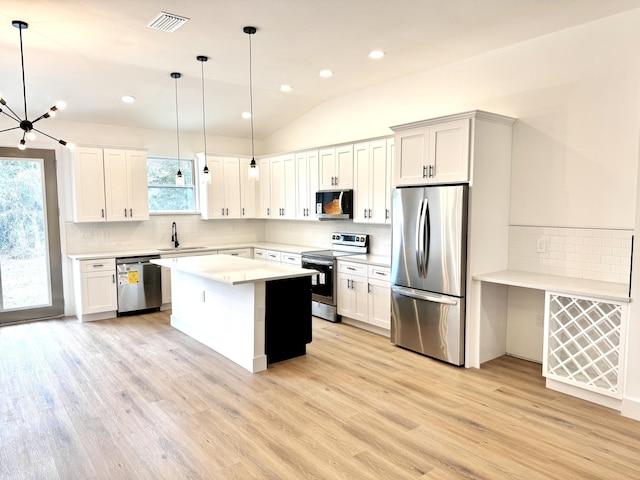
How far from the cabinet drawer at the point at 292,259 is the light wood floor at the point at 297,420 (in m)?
1.92

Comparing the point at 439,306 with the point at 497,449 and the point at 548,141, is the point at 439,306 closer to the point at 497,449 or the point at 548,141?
the point at 497,449

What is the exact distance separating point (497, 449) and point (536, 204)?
2.38m

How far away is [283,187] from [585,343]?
4651 mm

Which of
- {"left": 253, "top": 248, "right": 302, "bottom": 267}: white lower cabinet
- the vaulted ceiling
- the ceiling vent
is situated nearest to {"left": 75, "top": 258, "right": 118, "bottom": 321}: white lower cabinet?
the vaulted ceiling

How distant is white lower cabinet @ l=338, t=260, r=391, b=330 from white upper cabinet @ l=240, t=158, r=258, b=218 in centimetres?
257

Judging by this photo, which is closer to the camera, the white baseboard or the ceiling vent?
the white baseboard

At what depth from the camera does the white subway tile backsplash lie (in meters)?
3.59

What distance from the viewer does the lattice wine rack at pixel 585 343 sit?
332 cm

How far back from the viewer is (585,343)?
3740 mm

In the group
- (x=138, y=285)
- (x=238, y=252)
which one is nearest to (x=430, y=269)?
(x=238, y=252)

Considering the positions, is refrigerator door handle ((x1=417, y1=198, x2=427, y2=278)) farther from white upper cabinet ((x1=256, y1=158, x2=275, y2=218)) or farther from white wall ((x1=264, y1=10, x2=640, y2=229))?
white upper cabinet ((x1=256, y1=158, x2=275, y2=218))

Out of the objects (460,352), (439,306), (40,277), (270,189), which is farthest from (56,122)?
(460,352)

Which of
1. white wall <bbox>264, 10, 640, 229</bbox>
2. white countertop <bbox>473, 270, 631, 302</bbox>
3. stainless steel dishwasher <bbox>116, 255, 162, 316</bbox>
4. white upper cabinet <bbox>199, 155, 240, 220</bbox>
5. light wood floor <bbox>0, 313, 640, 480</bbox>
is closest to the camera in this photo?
light wood floor <bbox>0, 313, 640, 480</bbox>

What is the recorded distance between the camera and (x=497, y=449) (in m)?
2.73
